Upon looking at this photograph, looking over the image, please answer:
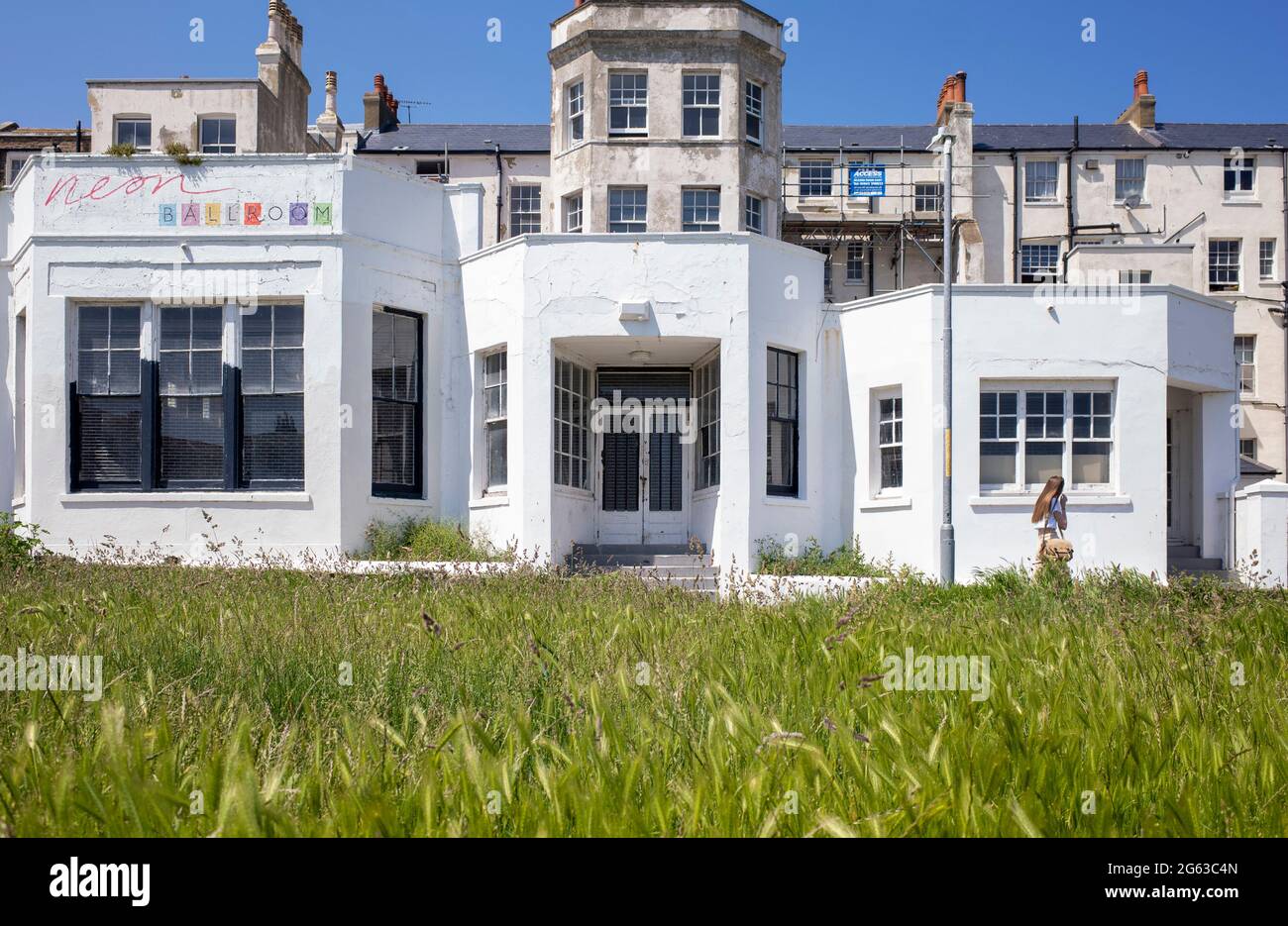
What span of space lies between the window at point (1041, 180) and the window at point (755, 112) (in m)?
13.5

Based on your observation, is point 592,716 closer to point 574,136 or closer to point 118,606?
point 118,606

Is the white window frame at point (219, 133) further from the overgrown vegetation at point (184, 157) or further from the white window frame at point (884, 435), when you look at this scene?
the white window frame at point (884, 435)

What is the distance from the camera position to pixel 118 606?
7.53 m

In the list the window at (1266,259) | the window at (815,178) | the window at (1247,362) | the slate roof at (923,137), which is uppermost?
the slate roof at (923,137)

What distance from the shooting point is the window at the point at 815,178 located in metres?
37.1

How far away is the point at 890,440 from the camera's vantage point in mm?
17000

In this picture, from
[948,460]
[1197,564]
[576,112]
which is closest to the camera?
[948,460]

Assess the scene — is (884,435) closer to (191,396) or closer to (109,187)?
(191,396)

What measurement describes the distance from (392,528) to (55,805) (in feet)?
43.5

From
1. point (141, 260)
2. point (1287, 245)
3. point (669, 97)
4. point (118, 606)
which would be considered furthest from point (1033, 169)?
point (118, 606)

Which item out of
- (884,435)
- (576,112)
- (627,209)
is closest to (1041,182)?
(627,209)

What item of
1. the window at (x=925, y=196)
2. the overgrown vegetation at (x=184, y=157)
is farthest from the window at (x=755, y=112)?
the overgrown vegetation at (x=184, y=157)

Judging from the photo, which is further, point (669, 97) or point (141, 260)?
point (669, 97)

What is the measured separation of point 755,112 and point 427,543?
57.2 ft
